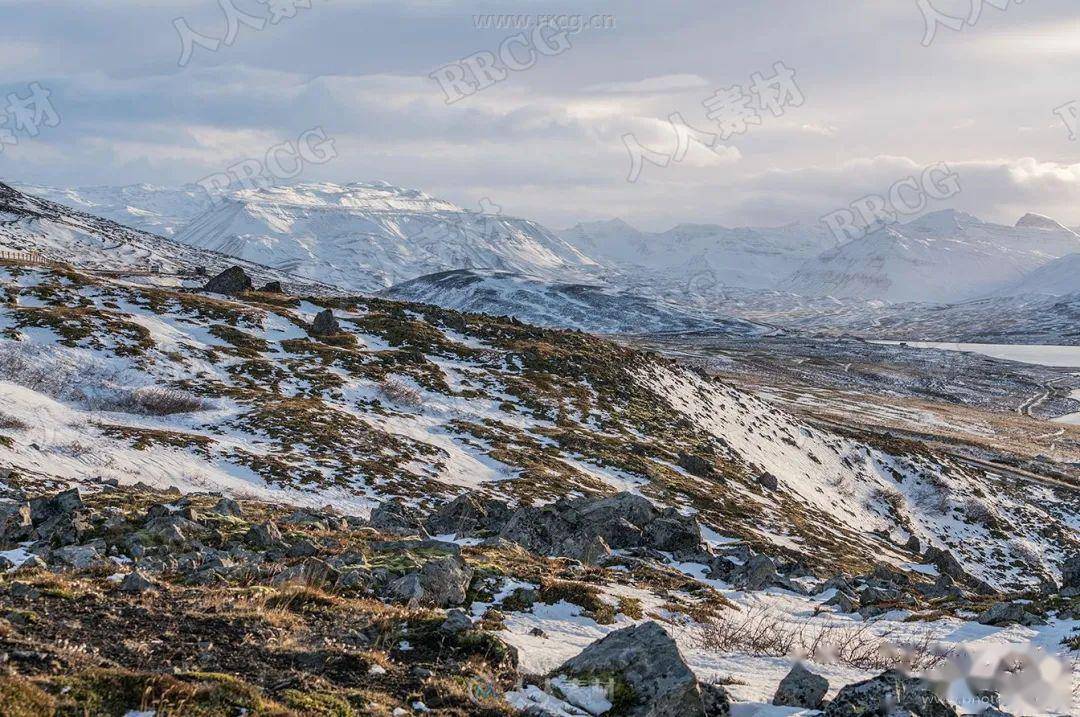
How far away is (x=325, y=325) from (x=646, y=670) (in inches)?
1889

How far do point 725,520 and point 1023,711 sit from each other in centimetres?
2648

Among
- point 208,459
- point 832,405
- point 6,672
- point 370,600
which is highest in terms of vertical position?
point 6,672

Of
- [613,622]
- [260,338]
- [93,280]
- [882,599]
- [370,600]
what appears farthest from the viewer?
[93,280]

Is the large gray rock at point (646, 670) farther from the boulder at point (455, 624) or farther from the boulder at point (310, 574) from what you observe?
the boulder at point (310, 574)

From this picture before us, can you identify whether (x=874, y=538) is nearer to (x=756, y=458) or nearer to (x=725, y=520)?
(x=756, y=458)

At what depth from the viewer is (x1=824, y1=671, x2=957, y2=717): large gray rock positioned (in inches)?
299

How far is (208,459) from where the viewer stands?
28094 millimetres

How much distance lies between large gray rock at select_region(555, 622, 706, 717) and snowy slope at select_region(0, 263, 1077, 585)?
19590 mm

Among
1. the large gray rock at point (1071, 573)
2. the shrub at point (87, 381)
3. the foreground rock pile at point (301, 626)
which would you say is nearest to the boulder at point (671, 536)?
the foreground rock pile at point (301, 626)

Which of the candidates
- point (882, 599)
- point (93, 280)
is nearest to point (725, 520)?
point (882, 599)

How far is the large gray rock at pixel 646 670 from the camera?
8.13 meters

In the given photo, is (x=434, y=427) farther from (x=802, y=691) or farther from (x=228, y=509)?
(x=802, y=691)

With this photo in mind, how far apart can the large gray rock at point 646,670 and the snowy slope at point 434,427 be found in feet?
64.3

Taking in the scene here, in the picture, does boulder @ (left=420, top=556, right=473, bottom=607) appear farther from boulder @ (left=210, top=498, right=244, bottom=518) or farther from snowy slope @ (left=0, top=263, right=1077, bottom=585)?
snowy slope @ (left=0, top=263, right=1077, bottom=585)
